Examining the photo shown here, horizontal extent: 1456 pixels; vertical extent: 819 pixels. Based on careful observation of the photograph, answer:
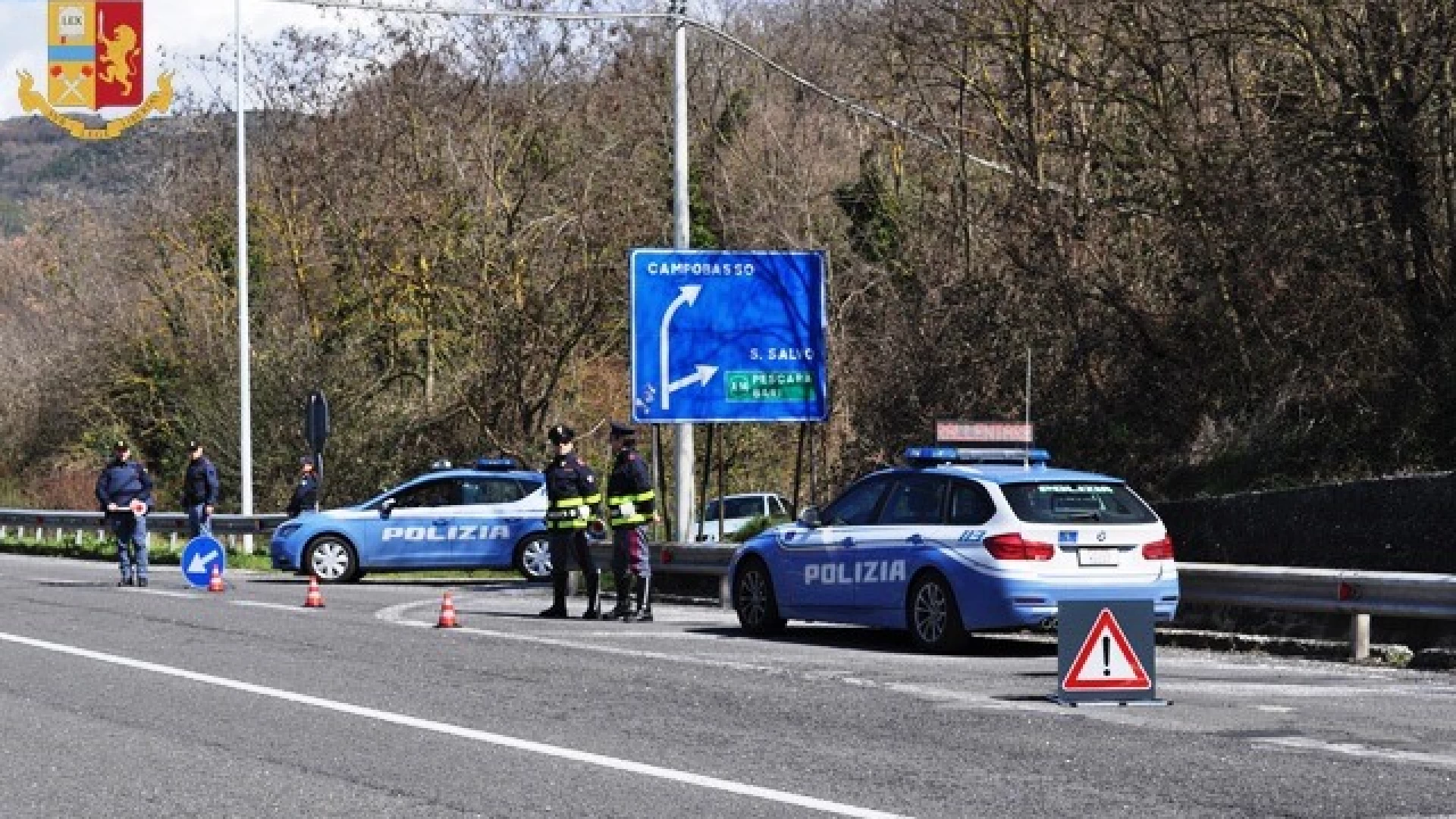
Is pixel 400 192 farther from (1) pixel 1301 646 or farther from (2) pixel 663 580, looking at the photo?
(1) pixel 1301 646

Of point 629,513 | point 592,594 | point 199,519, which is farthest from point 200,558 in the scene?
point 629,513

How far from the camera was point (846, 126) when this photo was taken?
54438mm

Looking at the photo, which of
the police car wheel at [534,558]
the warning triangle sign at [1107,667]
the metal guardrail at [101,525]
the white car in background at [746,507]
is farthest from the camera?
the white car in background at [746,507]

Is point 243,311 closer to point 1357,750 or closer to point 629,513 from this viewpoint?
point 629,513

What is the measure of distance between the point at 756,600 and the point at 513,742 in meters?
8.49

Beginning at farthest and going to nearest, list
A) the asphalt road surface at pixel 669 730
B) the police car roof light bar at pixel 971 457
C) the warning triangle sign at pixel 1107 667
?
the police car roof light bar at pixel 971 457, the warning triangle sign at pixel 1107 667, the asphalt road surface at pixel 669 730

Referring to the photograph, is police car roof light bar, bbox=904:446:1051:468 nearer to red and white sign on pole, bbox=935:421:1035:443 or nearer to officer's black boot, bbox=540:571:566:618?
red and white sign on pole, bbox=935:421:1035:443

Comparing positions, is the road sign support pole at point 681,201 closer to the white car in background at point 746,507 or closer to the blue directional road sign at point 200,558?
the blue directional road sign at point 200,558

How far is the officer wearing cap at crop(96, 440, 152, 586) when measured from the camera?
93.5 ft

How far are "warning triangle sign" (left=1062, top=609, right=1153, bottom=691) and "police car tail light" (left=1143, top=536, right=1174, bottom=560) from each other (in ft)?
13.4

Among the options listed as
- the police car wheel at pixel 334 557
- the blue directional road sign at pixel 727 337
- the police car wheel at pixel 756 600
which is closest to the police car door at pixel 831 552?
the police car wheel at pixel 756 600

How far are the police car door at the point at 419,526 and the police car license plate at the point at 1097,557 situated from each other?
614 inches

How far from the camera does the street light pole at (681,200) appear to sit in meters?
28.6

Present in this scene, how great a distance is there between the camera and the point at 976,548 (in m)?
17.8
